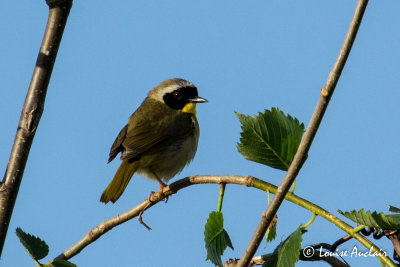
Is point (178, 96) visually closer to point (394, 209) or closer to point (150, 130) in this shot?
point (150, 130)

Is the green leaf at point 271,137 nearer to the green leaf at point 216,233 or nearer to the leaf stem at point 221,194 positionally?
the leaf stem at point 221,194

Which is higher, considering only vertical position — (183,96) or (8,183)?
(183,96)

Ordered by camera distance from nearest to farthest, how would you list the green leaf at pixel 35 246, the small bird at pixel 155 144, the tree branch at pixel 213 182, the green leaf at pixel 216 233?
1. the tree branch at pixel 213 182
2. the green leaf at pixel 216 233
3. the green leaf at pixel 35 246
4. the small bird at pixel 155 144

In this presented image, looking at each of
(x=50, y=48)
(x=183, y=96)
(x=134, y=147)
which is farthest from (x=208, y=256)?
(x=183, y=96)

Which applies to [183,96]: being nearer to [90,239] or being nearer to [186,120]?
[186,120]

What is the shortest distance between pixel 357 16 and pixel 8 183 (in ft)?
4.73

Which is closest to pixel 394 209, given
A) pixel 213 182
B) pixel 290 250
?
pixel 290 250

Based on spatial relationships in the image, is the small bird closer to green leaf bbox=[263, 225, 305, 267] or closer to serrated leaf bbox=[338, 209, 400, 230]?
green leaf bbox=[263, 225, 305, 267]

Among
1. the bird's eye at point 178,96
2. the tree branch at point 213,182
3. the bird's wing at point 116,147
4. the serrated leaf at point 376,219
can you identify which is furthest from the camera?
the bird's eye at point 178,96

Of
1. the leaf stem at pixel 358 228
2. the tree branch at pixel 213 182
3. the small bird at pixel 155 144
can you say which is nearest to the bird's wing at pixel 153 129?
the small bird at pixel 155 144

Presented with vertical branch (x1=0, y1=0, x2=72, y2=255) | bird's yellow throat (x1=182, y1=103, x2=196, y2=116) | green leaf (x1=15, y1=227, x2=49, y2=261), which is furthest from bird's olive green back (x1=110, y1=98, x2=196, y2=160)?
vertical branch (x1=0, y1=0, x2=72, y2=255)

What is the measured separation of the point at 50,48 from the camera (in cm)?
213

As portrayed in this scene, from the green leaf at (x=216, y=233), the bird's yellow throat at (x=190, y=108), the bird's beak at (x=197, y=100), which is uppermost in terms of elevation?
the bird's beak at (x=197, y=100)

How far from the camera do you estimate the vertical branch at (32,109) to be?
2117 mm
